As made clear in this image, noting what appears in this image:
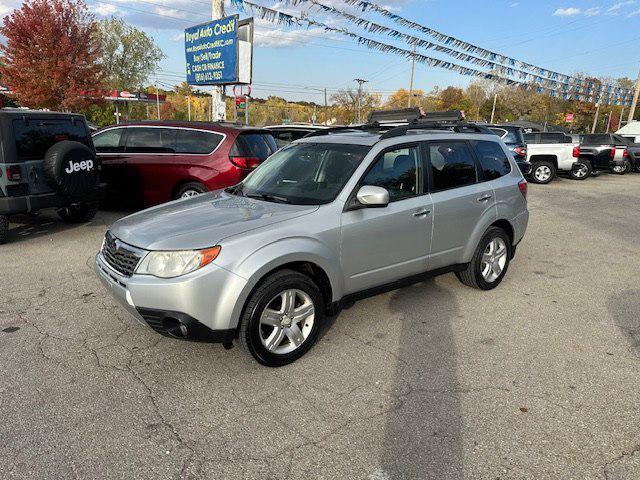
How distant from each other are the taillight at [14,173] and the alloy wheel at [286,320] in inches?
186

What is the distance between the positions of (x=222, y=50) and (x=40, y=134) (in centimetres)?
987

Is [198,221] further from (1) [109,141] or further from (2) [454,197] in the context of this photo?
(1) [109,141]

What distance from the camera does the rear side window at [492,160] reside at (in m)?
4.77

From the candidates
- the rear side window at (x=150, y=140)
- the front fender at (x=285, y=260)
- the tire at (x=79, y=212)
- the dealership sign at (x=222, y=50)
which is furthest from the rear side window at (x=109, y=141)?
the dealership sign at (x=222, y=50)

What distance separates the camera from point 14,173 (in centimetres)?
598

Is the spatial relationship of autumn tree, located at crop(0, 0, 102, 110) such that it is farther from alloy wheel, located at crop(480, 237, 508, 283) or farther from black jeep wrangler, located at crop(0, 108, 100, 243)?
alloy wheel, located at crop(480, 237, 508, 283)

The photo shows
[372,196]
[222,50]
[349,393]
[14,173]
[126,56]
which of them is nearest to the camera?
[349,393]

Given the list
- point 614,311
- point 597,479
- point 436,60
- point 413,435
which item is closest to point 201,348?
point 413,435

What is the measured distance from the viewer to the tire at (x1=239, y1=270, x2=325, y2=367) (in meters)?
3.08

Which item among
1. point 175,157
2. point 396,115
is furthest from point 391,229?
point 396,115

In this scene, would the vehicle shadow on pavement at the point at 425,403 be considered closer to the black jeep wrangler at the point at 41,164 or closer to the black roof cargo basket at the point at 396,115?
the black jeep wrangler at the point at 41,164

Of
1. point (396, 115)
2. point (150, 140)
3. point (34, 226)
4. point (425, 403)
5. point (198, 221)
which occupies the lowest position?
point (34, 226)

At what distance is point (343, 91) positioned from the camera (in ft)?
217

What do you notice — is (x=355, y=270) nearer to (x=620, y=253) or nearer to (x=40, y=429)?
(x=40, y=429)
